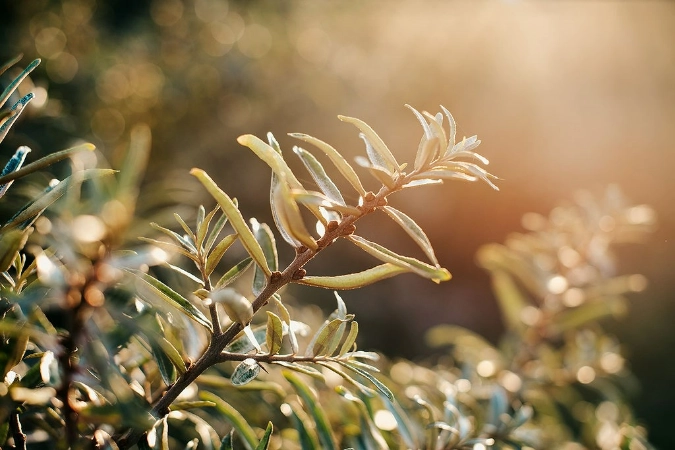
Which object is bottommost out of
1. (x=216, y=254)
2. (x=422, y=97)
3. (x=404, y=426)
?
(x=404, y=426)

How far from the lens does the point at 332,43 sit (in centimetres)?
320

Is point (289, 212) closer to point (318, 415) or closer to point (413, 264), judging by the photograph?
point (413, 264)

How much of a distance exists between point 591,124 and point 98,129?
3.35 metres

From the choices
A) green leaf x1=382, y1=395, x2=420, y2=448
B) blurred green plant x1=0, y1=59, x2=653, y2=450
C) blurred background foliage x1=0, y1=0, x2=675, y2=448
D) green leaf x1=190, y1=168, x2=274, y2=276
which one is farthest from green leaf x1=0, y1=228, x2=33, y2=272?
blurred background foliage x1=0, y1=0, x2=675, y2=448

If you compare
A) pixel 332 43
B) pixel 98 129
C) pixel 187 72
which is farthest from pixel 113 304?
pixel 332 43

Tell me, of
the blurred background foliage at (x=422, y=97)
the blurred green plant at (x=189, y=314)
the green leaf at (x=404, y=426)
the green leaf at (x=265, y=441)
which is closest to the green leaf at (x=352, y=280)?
the blurred green plant at (x=189, y=314)

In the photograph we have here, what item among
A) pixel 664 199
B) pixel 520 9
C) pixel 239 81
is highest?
pixel 520 9

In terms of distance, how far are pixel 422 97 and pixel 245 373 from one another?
3.34 m

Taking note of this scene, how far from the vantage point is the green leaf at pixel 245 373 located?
0.38 metres

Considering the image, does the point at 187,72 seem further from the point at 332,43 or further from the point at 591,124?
the point at 591,124

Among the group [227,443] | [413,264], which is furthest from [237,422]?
[413,264]

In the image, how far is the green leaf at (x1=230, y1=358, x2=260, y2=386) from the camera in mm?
384

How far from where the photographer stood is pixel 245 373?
0.39 m

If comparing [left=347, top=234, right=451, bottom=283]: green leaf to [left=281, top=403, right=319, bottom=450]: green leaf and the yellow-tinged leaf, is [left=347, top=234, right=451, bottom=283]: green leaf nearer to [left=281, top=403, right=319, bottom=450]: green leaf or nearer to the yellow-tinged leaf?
the yellow-tinged leaf
